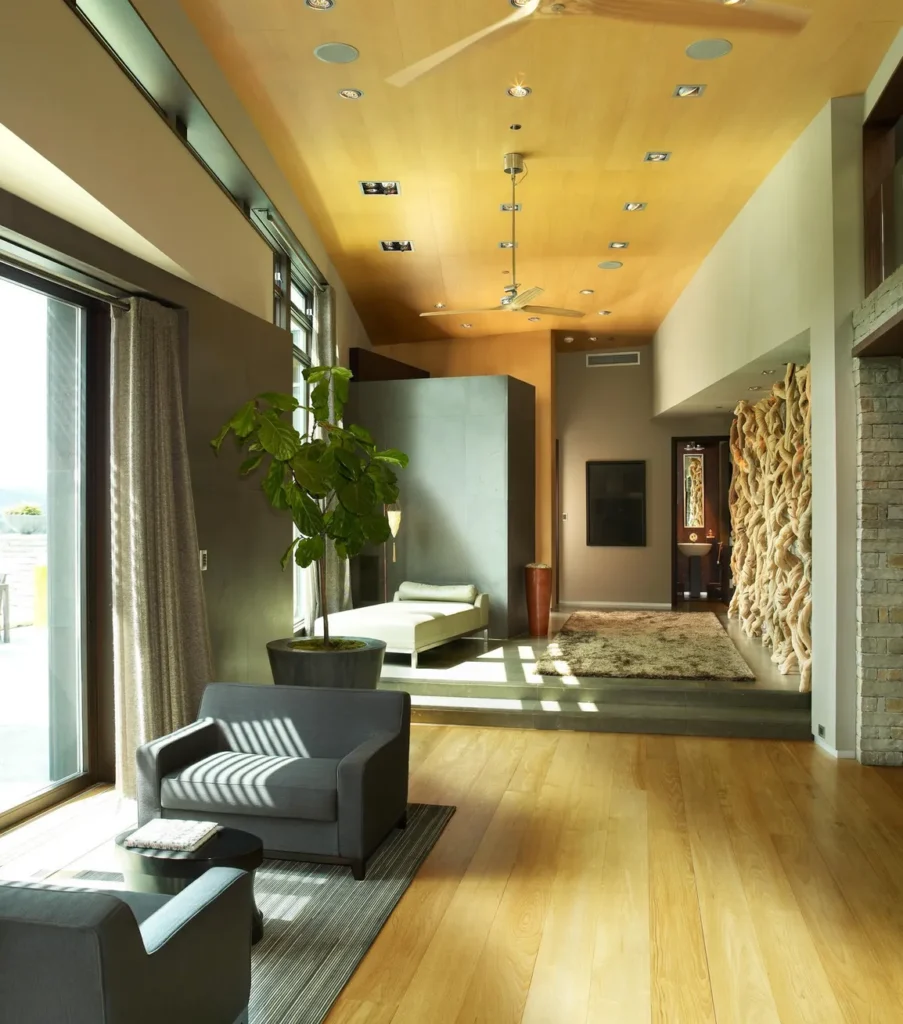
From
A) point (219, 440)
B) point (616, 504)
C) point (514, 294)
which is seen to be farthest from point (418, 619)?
point (616, 504)

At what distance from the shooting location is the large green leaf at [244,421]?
523 centimetres

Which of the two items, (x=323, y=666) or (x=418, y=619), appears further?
(x=418, y=619)

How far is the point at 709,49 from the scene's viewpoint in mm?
4832

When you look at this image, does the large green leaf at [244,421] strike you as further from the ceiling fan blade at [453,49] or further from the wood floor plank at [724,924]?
the wood floor plank at [724,924]

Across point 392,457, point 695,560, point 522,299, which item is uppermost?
point 522,299

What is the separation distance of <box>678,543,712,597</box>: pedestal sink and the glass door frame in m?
9.52

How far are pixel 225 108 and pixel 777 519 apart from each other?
5.27 m

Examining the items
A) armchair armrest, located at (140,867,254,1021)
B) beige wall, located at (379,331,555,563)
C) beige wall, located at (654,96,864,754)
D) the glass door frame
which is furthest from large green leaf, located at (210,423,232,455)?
beige wall, located at (379,331,555,563)

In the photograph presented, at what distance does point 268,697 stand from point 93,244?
2.29m

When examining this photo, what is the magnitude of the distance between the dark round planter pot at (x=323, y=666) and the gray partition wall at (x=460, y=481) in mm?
3599

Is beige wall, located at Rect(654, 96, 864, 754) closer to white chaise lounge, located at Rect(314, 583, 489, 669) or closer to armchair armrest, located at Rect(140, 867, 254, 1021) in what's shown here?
white chaise lounge, located at Rect(314, 583, 489, 669)

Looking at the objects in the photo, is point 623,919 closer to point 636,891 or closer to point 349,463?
point 636,891

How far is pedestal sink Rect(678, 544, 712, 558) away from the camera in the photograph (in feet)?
42.0

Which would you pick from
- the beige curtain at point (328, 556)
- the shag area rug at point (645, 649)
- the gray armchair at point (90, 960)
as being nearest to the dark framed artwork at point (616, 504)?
the shag area rug at point (645, 649)
